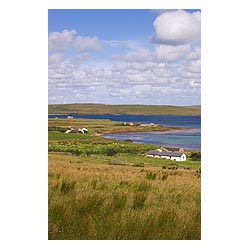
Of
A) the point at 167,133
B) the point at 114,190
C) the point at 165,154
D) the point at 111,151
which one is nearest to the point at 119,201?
the point at 114,190

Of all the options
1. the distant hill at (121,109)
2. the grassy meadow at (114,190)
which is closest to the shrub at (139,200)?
the grassy meadow at (114,190)

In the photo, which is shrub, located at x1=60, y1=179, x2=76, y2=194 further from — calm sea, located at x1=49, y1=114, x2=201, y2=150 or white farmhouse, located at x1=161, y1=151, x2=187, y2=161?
white farmhouse, located at x1=161, y1=151, x2=187, y2=161

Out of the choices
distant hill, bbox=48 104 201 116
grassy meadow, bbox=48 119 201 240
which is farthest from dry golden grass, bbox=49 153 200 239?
distant hill, bbox=48 104 201 116

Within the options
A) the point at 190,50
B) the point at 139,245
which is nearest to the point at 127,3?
the point at 190,50

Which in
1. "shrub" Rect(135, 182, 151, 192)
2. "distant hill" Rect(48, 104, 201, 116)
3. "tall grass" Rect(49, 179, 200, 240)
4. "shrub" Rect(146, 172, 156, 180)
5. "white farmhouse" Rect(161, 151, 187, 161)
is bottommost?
"tall grass" Rect(49, 179, 200, 240)
